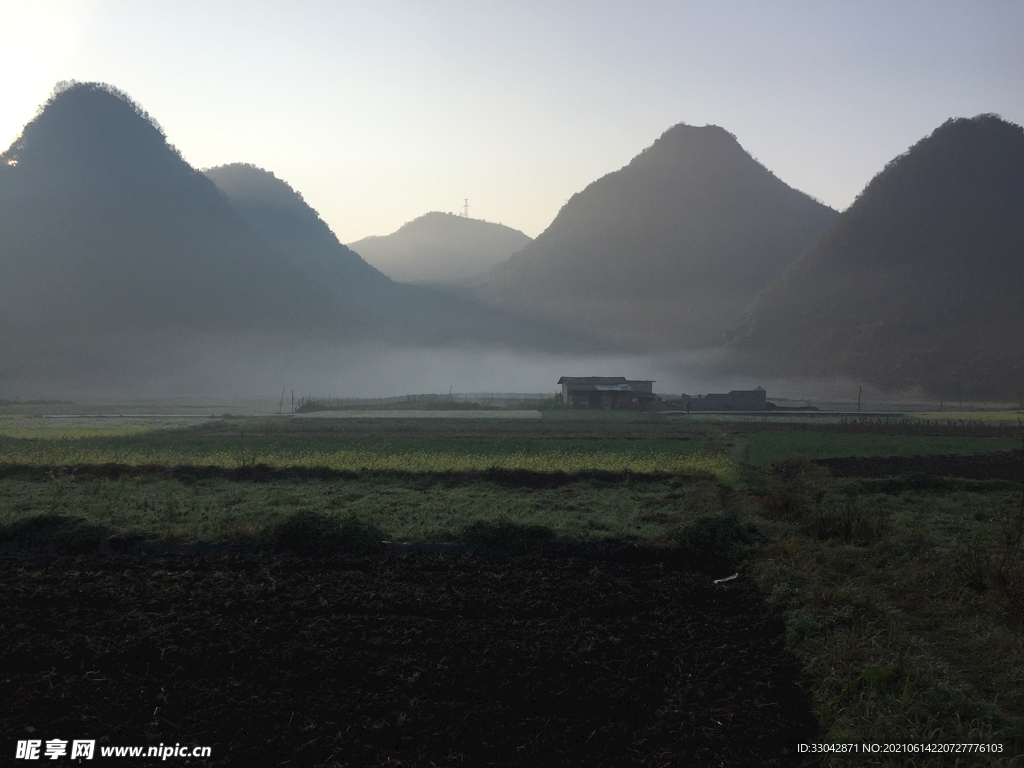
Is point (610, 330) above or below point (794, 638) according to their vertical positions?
above

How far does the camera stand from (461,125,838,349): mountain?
6235 inches

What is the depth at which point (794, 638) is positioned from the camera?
7.71m

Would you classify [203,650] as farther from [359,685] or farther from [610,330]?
[610,330]

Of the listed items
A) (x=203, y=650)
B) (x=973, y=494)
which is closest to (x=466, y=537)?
(x=203, y=650)

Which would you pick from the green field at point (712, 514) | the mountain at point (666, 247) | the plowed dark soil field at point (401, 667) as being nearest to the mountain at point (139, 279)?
the mountain at point (666, 247)

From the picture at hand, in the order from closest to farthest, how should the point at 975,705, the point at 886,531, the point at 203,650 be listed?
the point at 975,705, the point at 203,650, the point at 886,531

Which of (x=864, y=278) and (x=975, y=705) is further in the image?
(x=864, y=278)

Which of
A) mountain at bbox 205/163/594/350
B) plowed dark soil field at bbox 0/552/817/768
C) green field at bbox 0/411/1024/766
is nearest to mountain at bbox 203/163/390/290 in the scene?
mountain at bbox 205/163/594/350

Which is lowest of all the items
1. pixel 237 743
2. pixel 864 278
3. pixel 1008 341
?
pixel 237 743

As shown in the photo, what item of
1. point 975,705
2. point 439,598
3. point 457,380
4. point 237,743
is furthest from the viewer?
point 457,380

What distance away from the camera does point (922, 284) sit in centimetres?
11288

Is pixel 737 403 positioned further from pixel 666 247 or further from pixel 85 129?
pixel 85 129

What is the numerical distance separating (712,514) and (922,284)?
386 feet

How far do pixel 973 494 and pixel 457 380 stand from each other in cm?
9565
